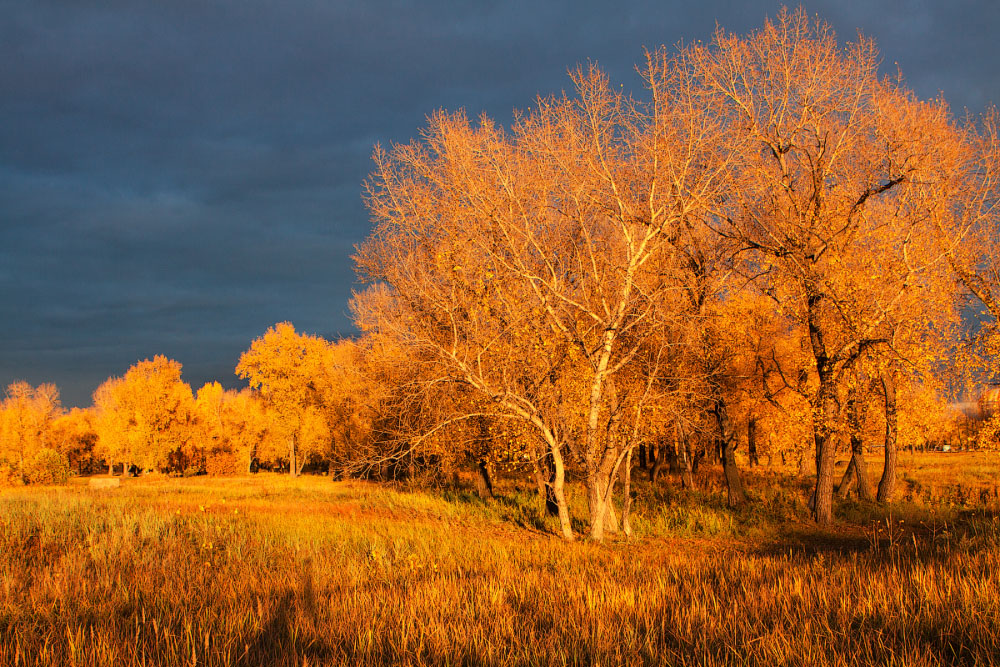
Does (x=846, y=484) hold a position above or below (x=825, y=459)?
below

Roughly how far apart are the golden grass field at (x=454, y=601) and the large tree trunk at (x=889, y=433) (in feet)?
18.3

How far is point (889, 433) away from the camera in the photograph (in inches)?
673

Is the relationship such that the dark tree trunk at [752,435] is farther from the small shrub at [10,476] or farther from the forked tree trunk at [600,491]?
the small shrub at [10,476]

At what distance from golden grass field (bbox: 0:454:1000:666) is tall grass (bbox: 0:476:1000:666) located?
0.03 metres

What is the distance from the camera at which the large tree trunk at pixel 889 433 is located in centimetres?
1625

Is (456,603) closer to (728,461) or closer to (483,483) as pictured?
(728,461)

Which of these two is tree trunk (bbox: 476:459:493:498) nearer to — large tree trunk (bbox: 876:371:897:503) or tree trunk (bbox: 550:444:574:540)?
tree trunk (bbox: 550:444:574:540)

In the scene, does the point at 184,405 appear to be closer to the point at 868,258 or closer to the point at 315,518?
the point at 315,518

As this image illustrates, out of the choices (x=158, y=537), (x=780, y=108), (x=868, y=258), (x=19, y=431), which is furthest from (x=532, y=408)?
(x=19, y=431)

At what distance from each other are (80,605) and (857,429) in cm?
1607

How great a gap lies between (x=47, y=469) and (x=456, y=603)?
44674mm

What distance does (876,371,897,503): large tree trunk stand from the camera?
16.2 metres

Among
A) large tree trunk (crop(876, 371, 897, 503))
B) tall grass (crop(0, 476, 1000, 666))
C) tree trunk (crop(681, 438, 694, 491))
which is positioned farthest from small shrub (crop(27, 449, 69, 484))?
large tree trunk (crop(876, 371, 897, 503))

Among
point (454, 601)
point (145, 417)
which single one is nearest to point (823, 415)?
point (454, 601)
